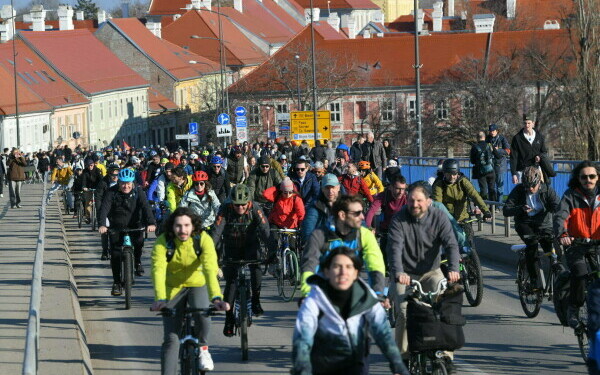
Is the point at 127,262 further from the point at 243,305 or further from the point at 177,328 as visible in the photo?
the point at 177,328

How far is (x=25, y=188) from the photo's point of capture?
59219mm

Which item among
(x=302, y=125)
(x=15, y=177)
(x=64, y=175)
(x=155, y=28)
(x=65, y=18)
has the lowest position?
(x=15, y=177)

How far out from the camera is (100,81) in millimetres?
109312

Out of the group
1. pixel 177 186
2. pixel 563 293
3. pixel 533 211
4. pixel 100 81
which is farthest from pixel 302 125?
pixel 100 81

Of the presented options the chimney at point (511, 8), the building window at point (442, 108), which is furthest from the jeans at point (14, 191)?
the chimney at point (511, 8)

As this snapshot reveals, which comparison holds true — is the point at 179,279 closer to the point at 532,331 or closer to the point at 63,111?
the point at 532,331

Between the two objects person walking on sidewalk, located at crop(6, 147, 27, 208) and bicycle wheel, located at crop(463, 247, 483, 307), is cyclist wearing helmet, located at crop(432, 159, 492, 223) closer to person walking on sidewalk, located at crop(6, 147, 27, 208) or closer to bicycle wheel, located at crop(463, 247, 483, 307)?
bicycle wheel, located at crop(463, 247, 483, 307)

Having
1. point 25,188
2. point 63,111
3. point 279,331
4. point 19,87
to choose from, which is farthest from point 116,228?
point 63,111

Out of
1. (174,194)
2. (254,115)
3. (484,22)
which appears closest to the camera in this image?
(174,194)

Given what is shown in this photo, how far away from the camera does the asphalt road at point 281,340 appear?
1286cm

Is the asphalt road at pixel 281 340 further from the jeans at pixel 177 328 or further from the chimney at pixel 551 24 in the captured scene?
the chimney at pixel 551 24

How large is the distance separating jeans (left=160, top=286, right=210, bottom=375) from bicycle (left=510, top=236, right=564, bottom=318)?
5.37 meters

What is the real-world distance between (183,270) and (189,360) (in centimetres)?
73

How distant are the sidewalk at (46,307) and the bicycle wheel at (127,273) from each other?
2.04ft
